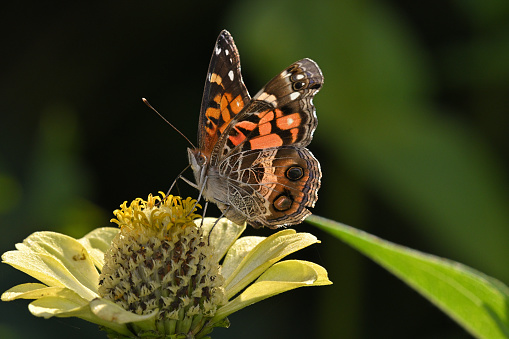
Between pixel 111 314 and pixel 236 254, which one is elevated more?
pixel 236 254

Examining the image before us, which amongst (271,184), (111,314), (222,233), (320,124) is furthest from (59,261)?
(320,124)

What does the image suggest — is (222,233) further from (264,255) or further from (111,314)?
(111,314)

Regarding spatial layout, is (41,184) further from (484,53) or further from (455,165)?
(484,53)

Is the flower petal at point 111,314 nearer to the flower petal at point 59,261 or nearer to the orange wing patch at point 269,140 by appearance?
the flower petal at point 59,261

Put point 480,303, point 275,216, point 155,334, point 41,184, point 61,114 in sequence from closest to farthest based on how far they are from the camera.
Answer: point 480,303, point 155,334, point 275,216, point 41,184, point 61,114

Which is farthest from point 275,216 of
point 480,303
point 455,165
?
point 455,165

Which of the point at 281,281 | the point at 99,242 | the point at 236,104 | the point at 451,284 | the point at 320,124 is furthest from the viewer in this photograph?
the point at 320,124

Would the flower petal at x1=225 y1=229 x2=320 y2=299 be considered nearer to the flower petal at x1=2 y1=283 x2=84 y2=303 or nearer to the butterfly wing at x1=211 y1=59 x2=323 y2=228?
the butterfly wing at x1=211 y1=59 x2=323 y2=228

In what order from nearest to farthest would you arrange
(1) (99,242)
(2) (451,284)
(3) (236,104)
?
(2) (451,284), (1) (99,242), (3) (236,104)
